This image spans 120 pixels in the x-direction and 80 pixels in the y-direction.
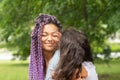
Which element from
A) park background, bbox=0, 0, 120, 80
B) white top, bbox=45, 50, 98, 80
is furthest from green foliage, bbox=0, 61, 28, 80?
white top, bbox=45, 50, 98, 80

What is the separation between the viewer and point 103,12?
13977 millimetres

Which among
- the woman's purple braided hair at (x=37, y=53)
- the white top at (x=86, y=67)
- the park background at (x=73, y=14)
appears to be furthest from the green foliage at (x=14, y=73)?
the white top at (x=86, y=67)

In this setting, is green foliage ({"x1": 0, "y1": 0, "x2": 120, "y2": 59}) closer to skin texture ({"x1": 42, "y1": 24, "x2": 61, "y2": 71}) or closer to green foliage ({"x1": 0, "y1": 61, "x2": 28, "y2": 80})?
green foliage ({"x1": 0, "y1": 61, "x2": 28, "y2": 80})

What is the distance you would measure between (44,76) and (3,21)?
1262cm

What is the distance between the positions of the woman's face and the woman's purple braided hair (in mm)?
35

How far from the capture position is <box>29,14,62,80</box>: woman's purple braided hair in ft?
12.3

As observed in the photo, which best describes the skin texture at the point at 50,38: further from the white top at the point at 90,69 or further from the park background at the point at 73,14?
the park background at the point at 73,14

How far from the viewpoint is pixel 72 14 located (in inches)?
547

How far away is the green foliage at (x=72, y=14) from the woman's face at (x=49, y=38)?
7073 mm

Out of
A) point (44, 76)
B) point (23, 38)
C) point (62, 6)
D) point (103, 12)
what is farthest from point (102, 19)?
point (44, 76)

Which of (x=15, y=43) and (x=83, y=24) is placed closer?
(x=83, y=24)

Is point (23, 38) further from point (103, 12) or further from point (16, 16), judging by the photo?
point (103, 12)

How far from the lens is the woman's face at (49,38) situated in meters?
3.79

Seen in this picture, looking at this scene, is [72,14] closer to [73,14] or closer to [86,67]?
[73,14]
